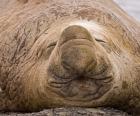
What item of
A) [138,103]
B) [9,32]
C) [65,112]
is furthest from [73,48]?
[9,32]

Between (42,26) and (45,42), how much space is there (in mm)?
507

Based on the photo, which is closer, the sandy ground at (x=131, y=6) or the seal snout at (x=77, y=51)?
the seal snout at (x=77, y=51)

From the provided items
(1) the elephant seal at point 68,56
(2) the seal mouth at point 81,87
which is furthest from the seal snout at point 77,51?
(2) the seal mouth at point 81,87

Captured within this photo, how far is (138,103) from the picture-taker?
759 centimetres

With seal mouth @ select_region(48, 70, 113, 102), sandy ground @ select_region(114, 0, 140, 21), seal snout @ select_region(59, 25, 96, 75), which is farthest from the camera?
sandy ground @ select_region(114, 0, 140, 21)

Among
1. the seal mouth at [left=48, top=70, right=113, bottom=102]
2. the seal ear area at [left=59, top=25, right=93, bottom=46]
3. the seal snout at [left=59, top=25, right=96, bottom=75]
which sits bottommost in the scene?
the seal mouth at [left=48, top=70, right=113, bottom=102]

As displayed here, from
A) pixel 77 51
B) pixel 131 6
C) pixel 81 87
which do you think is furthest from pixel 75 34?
pixel 131 6

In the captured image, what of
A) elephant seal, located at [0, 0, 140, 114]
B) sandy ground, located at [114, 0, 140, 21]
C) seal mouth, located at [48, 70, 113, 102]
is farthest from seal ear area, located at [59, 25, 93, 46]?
sandy ground, located at [114, 0, 140, 21]

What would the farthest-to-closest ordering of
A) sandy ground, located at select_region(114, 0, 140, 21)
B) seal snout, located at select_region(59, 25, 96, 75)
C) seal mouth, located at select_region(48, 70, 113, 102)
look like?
sandy ground, located at select_region(114, 0, 140, 21) < seal mouth, located at select_region(48, 70, 113, 102) < seal snout, located at select_region(59, 25, 96, 75)

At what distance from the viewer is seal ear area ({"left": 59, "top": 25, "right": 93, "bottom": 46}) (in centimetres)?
675

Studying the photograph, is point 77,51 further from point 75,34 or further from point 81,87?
point 81,87

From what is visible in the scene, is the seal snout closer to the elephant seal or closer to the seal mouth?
the elephant seal

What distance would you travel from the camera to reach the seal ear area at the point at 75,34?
266 inches

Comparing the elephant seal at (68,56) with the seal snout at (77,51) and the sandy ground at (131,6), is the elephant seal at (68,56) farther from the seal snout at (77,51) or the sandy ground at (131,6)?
the sandy ground at (131,6)
